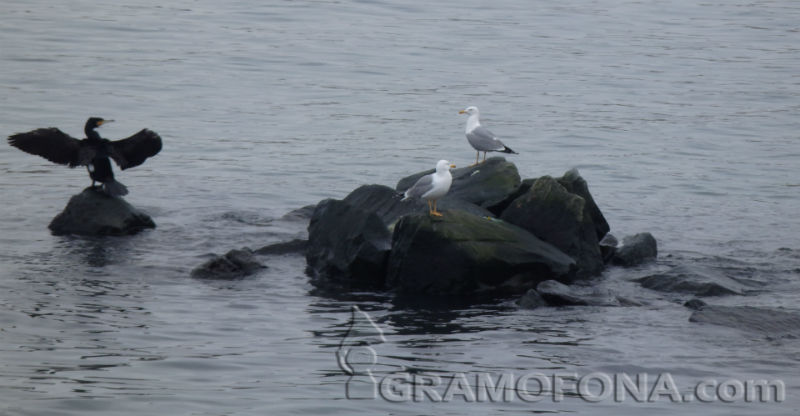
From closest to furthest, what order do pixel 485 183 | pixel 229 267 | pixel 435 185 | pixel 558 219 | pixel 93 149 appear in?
pixel 435 185 → pixel 229 267 → pixel 558 219 → pixel 485 183 → pixel 93 149

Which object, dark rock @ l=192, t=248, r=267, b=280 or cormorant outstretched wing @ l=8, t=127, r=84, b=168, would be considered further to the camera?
cormorant outstretched wing @ l=8, t=127, r=84, b=168

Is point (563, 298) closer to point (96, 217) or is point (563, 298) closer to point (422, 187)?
point (422, 187)

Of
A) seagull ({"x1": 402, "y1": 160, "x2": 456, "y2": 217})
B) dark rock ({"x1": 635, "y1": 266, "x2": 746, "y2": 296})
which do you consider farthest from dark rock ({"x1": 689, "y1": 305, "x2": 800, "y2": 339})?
seagull ({"x1": 402, "y1": 160, "x2": 456, "y2": 217})

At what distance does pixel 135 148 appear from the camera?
17.7 meters

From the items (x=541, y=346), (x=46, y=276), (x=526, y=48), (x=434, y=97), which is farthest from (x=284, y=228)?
(x=526, y=48)

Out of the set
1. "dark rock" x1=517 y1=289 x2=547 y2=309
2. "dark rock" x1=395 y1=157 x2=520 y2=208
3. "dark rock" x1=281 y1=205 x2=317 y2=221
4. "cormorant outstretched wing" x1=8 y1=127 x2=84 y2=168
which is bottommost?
"dark rock" x1=281 y1=205 x2=317 y2=221

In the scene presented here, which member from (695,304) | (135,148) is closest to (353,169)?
(135,148)

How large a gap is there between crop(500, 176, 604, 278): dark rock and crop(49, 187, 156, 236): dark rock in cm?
570

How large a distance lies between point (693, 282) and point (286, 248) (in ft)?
18.8

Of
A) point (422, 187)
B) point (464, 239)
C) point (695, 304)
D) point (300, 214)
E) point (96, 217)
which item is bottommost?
point (300, 214)

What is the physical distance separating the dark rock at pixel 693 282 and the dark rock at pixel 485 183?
2409 mm

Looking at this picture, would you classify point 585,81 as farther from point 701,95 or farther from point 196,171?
point 196,171

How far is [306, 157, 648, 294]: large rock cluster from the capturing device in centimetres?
1438

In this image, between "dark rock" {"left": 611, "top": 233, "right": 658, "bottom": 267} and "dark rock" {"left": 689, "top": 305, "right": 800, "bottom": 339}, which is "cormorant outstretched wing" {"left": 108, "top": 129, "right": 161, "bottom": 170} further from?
"dark rock" {"left": 689, "top": 305, "right": 800, "bottom": 339}
